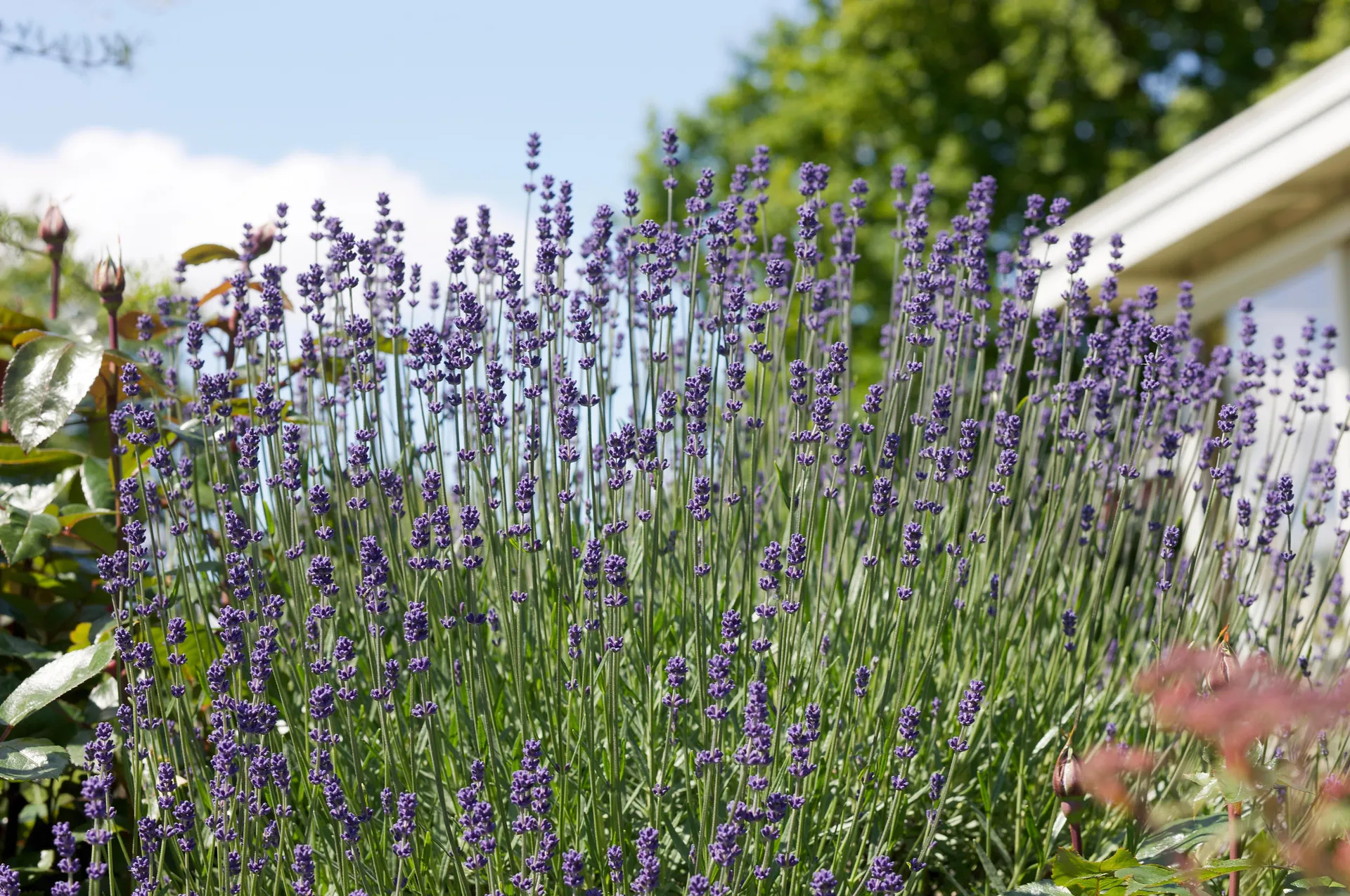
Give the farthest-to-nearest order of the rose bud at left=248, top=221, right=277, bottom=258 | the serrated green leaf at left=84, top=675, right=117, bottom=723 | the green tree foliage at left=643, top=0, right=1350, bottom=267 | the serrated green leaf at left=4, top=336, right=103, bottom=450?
the green tree foliage at left=643, top=0, right=1350, bottom=267
the rose bud at left=248, top=221, right=277, bottom=258
the serrated green leaf at left=84, top=675, right=117, bottom=723
the serrated green leaf at left=4, top=336, right=103, bottom=450

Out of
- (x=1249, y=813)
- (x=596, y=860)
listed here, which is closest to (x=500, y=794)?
(x=596, y=860)

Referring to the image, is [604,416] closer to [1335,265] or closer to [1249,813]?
[1249,813]

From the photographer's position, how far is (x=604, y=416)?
2.39 m

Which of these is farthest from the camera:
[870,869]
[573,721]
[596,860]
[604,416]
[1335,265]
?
[1335,265]

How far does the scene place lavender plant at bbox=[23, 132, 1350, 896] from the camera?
5.95ft

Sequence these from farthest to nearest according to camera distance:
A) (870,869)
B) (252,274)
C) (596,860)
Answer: (252,274) → (596,860) → (870,869)

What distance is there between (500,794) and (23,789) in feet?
5.62

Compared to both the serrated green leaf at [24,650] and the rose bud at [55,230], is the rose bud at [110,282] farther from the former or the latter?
the serrated green leaf at [24,650]

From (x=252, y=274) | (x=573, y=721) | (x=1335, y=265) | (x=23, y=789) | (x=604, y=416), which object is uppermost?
(x=1335, y=265)

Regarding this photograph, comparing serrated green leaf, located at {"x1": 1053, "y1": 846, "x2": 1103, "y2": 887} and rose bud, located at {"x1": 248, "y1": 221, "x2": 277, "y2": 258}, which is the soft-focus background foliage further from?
serrated green leaf, located at {"x1": 1053, "y1": 846, "x2": 1103, "y2": 887}

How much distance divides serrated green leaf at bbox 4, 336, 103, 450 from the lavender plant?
5.9 inches

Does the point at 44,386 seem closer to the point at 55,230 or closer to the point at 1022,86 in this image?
the point at 55,230

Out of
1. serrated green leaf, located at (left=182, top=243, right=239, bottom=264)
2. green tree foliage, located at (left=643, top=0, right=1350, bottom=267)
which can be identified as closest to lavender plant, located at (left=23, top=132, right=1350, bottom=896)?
serrated green leaf, located at (left=182, top=243, right=239, bottom=264)

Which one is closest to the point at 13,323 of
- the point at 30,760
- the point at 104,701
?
the point at 104,701
